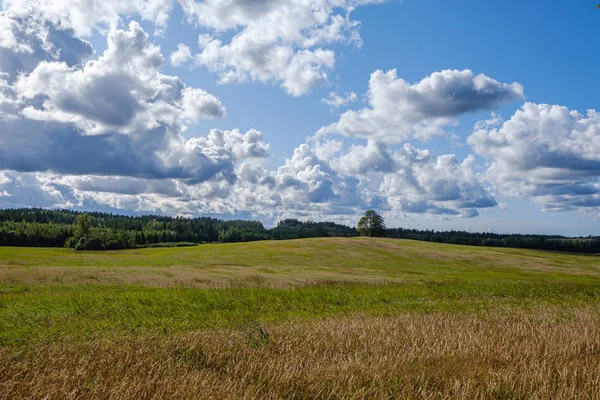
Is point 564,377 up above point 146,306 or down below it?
above

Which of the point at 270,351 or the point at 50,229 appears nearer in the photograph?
the point at 270,351

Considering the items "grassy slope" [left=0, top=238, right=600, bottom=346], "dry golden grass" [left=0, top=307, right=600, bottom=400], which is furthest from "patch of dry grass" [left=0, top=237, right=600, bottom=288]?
"dry golden grass" [left=0, top=307, right=600, bottom=400]

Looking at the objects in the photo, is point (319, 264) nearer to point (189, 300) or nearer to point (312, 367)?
point (189, 300)

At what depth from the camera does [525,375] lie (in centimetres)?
691

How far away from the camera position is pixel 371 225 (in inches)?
4961

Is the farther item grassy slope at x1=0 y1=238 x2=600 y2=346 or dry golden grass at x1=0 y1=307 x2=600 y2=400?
grassy slope at x1=0 y1=238 x2=600 y2=346

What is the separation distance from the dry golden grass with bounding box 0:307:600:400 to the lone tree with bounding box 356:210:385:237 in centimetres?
11622

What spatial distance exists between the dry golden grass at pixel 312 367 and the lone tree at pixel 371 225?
381 ft

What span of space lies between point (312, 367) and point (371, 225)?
12072cm

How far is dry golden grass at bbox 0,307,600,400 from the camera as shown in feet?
19.6

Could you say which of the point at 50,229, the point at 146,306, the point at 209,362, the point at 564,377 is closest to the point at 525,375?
the point at 564,377

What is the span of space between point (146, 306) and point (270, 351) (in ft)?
36.1

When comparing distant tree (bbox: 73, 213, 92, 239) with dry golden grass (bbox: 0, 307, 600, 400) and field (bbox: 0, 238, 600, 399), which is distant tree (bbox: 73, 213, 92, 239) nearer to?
field (bbox: 0, 238, 600, 399)

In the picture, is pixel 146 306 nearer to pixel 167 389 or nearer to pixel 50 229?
pixel 167 389
